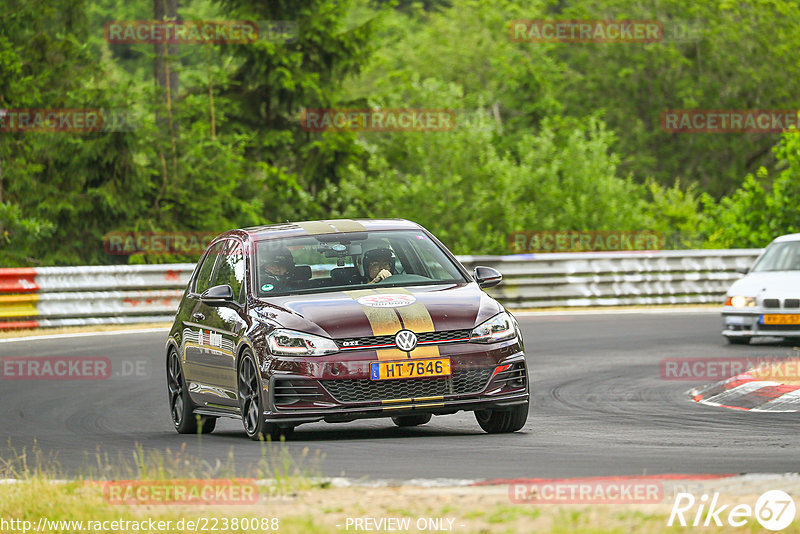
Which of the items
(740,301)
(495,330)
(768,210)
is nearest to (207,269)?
(495,330)

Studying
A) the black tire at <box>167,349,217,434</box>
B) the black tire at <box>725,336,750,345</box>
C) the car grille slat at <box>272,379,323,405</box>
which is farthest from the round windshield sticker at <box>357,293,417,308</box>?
the black tire at <box>725,336,750,345</box>

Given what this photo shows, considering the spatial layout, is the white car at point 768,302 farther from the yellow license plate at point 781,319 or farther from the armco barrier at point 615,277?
the armco barrier at point 615,277

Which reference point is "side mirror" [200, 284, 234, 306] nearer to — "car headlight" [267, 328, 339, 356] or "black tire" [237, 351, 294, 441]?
"black tire" [237, 351, 294, 441]

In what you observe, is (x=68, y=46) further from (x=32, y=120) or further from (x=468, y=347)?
(x=468, y=347)

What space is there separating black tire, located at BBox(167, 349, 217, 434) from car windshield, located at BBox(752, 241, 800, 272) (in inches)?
384

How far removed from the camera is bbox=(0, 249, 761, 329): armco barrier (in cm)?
2211

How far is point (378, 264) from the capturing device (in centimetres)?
1088

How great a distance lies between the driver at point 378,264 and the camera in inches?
424

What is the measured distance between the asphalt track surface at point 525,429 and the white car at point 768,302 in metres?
0.28

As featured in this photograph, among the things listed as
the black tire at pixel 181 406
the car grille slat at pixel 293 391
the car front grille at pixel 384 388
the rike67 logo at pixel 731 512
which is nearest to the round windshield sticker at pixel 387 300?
the car front grille at pixel 384 388

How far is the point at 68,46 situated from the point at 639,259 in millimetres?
12982

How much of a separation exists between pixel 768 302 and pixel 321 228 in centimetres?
895

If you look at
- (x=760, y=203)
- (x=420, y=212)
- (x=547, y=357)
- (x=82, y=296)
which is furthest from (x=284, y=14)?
(x=547, y=357)

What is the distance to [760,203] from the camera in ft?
105
